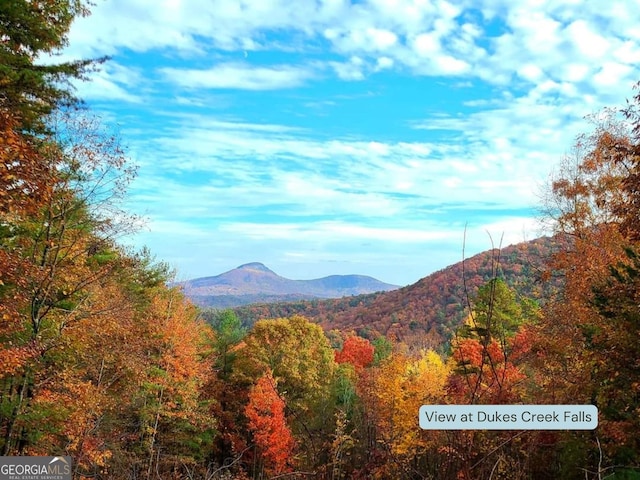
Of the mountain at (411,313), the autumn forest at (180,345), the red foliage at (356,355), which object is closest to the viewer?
the autumn forest at (180,345)

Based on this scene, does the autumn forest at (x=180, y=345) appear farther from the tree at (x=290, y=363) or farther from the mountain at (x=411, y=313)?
the mountain at (x=411, y=313)

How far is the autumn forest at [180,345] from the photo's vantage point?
4344 millimetres

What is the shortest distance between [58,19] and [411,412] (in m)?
19.5

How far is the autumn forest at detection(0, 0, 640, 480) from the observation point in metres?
4.34

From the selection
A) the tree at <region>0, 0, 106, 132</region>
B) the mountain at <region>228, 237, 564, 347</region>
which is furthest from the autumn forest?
the mountain at <region>228, 237, 564, 347</region>

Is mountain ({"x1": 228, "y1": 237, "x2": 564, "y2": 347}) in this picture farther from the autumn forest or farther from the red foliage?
the autumn forest

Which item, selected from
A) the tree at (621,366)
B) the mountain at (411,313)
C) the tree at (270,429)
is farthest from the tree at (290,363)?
the tree at (621,366)

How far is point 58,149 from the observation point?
35.0 ft

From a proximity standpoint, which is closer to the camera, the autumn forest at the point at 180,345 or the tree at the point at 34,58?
the autumn forest at the point at 180,345

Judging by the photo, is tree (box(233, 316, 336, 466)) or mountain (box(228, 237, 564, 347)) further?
mountain (box(228, 237, 564, 347))

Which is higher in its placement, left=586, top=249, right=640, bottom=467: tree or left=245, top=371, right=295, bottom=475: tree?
left=586, top=249, right=640, bottom=467: tree

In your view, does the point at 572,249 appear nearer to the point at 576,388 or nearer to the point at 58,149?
the point at 576,388

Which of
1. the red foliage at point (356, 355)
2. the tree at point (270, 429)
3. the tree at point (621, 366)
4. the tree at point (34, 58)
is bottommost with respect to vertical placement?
the tree at point (270, 429)

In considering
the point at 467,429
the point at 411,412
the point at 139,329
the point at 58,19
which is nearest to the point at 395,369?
the point at 411,412
